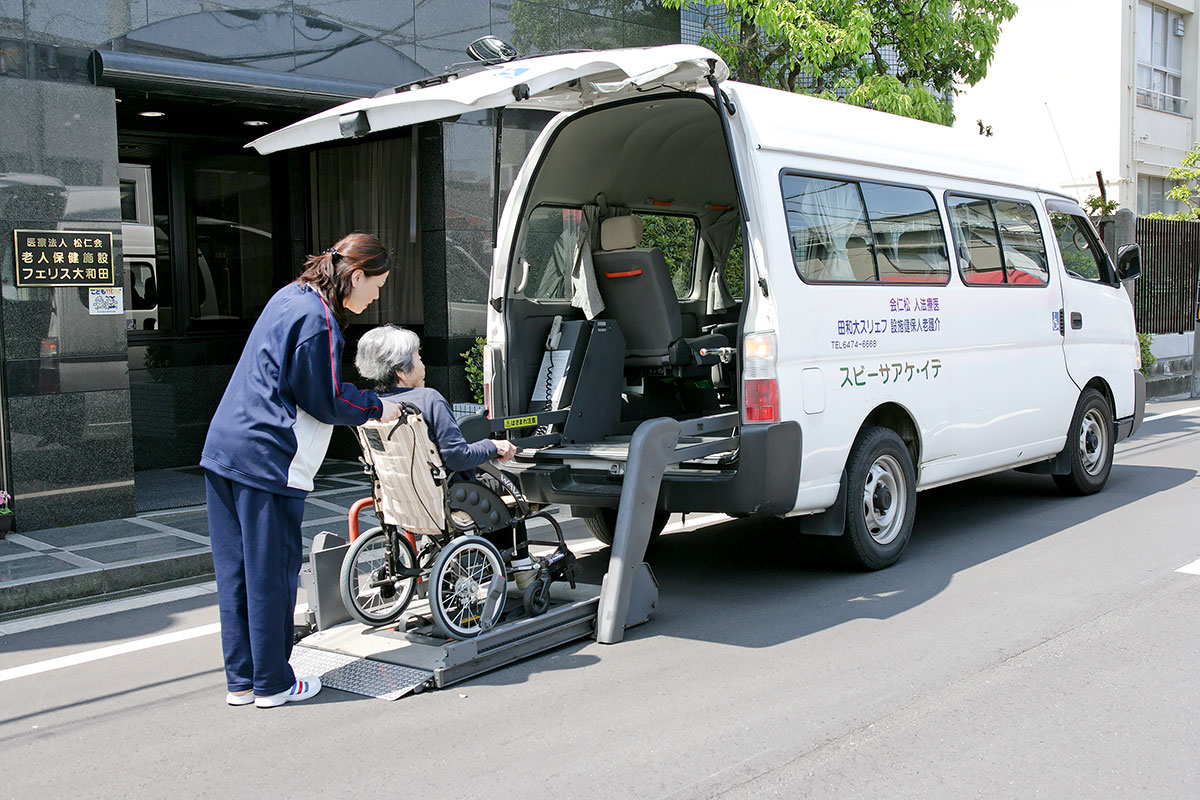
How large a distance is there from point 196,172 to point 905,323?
7847mm

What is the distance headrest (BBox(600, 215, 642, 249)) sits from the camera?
6648mm

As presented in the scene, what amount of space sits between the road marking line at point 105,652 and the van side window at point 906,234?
419 centimetres

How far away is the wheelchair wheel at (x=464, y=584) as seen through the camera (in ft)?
15.4

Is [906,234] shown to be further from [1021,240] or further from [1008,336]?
[1021,240]

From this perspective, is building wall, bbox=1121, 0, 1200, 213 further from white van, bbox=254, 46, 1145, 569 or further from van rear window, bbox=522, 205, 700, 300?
van rear window, bbox=522, 205, 700, 300

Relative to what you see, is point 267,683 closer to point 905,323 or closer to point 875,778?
point 875,778

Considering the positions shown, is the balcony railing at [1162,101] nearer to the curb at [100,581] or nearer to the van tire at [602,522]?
the van tire at [602,522]

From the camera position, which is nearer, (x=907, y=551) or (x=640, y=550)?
(x=640, y=550)

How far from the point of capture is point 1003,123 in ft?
78.8

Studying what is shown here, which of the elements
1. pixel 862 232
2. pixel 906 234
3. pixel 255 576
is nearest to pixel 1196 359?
pixel 906 234

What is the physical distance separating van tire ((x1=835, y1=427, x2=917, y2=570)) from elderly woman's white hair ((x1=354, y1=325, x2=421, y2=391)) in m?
2.49

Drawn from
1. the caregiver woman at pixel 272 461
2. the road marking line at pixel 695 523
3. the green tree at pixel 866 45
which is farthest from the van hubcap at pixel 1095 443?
the caregiver woman at pixel 272 461

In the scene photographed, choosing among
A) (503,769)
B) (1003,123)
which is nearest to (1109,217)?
(1003,123)

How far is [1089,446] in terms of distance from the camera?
8.48 meters
